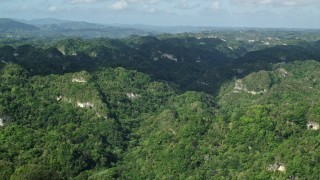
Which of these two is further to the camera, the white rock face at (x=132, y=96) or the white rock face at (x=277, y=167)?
the white rock face at (x=132, y=96)

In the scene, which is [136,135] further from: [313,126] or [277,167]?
[277,167]

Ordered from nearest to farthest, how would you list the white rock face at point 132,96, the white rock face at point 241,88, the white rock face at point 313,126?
the white rock face at point 313,126 → the white rock face at point 132,96 → the white rock face at point 241,88

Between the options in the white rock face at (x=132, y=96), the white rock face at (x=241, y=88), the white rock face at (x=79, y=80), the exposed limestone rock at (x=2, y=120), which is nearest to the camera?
the exposed limestone rock at (x=2, y=120)

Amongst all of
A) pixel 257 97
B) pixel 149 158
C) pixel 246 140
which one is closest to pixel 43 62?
pixel 257 97

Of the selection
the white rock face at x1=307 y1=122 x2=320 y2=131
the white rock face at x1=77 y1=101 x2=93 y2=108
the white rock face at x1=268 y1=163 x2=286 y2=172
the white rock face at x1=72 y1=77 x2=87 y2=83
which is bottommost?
the white rock face at x1=77 y1=101 x2=93 y2=108

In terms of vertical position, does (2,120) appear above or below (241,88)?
above

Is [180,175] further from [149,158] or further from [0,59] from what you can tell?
[0,59]

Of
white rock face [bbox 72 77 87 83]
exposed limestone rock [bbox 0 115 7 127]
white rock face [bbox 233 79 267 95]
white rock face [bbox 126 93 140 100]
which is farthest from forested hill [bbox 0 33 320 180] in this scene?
white rock face [bbox 233 79 267 95]

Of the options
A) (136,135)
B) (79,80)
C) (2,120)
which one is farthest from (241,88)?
(2,120)

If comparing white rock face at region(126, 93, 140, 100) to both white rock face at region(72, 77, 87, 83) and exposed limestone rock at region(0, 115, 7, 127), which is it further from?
exposed limestone rock at region(0, 115, 7, 127)

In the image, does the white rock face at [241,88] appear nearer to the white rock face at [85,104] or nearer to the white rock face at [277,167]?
the white rock face at [85,104]

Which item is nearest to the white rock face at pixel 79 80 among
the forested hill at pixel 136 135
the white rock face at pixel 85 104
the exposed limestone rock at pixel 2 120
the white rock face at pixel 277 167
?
the forested hill at pixel 136 135
